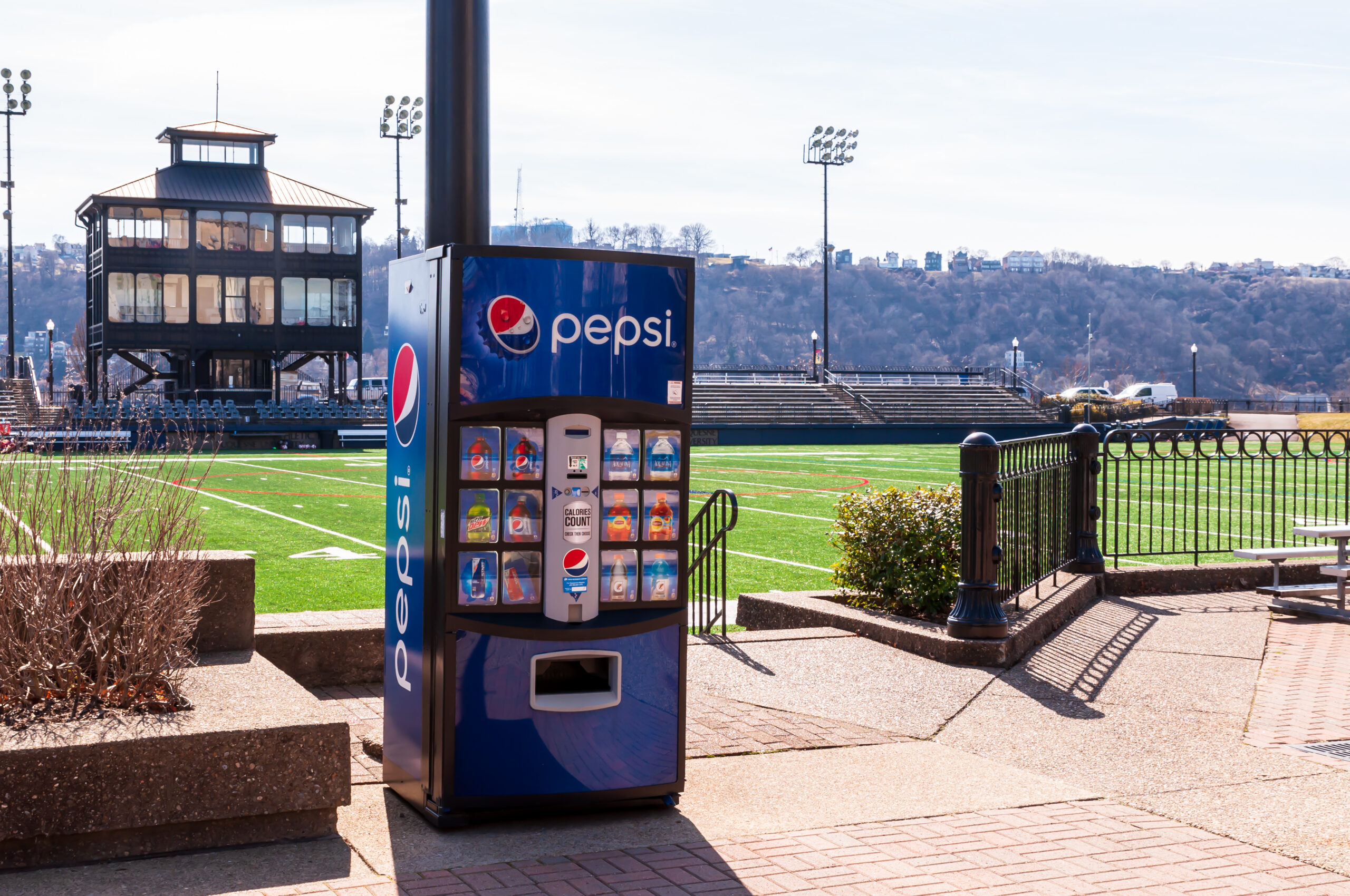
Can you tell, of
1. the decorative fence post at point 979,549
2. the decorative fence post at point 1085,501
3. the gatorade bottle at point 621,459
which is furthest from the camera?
the decorative fence post at point 1085,501

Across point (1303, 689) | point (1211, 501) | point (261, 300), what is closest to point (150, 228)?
point (261, 300)

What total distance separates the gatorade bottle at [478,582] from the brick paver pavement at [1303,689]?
13.8 ft

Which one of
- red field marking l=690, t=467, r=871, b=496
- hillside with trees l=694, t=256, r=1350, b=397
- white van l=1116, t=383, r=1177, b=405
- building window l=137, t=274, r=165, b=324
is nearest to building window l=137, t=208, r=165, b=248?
building window l=137, t=274, r=165, b=324

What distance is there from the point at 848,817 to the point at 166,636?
2992 millimetres

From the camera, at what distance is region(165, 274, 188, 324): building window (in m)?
57.6

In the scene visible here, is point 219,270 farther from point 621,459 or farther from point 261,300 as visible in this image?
point 621,459

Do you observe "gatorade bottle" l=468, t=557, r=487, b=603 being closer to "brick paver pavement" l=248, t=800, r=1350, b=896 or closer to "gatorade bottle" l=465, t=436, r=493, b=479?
"gatorade bottle" l=465, t=436, r=493, b=479

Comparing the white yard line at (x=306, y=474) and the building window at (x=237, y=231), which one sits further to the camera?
the building window at (x=237, y=231)

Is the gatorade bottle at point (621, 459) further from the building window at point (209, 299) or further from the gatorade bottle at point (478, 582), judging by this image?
A: the building window at point (209, 299)

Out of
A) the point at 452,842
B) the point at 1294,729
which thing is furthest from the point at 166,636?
the point at 1294,729

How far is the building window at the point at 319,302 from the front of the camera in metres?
60.1

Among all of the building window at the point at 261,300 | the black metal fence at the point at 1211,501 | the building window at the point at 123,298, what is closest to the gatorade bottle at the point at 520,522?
the black metal fence at the point at 1211,501

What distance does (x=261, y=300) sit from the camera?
2330 inches

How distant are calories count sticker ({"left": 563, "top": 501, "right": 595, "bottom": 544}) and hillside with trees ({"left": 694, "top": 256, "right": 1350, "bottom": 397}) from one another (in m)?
163
